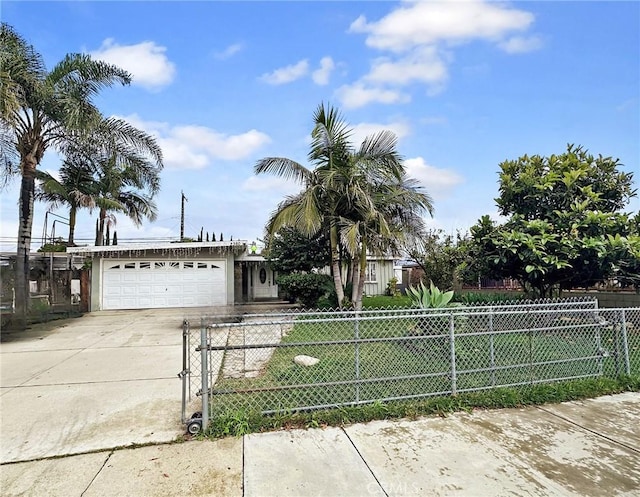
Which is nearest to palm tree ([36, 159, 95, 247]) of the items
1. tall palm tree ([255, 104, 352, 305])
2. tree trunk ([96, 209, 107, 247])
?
tree trunk ([96, 209, 107, 247])

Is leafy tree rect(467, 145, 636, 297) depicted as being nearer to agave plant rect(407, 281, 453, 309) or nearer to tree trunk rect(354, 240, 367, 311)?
agave plant rect(407, 281, 453, 309)

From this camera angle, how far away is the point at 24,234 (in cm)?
1025

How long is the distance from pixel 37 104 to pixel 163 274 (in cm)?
749

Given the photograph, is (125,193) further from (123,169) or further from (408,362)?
(408,362)

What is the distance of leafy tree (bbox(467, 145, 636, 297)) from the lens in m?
7.52

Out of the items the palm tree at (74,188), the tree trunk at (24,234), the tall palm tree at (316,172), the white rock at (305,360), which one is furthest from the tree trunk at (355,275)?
the palm tree at (74,188)

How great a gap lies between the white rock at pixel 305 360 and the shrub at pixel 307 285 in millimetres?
7024

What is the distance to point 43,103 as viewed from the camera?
9719mm

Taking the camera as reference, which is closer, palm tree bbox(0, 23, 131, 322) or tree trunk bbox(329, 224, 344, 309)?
palm tree bbox(0, 23, 131, 322)

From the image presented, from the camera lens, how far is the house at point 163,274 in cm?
1480

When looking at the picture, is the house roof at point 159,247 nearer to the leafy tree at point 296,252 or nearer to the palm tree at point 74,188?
the leafy tree at point 296,252

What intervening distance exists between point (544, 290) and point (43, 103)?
44.4 feet

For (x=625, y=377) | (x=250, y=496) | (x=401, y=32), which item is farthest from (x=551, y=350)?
(x=401, y=32)

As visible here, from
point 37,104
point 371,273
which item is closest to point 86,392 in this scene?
point 37,104
